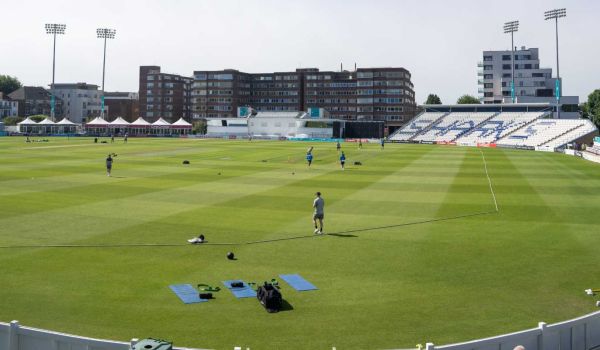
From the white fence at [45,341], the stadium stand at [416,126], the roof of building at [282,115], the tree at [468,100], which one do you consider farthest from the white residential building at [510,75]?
the white fence at [45,341]

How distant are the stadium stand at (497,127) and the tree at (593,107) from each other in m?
11.0

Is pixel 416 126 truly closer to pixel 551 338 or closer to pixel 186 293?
pixel 186 293

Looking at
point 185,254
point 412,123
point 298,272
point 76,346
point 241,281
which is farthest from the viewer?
point 412,123

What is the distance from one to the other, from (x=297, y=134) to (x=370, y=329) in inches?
5204

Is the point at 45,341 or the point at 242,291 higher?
the point at 45,341

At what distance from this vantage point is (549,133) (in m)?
105

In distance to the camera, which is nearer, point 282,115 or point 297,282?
point 297,282

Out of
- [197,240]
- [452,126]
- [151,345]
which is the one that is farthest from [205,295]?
[452,126]

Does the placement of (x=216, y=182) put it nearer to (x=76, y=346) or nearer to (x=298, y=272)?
(x=298, y=272)

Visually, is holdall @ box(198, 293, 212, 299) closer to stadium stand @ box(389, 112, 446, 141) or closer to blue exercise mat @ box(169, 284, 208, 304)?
blue exercise mat @ box(169, 284, 208, 304)

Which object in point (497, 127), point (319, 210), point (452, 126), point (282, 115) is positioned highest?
point (282, 115)

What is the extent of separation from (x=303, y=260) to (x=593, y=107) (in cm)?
12646

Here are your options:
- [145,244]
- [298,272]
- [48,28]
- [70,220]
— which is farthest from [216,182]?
[48,28]

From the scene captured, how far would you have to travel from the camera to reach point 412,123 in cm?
13875
